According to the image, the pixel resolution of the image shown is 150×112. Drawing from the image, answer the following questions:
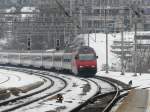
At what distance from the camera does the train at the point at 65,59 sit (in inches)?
1993

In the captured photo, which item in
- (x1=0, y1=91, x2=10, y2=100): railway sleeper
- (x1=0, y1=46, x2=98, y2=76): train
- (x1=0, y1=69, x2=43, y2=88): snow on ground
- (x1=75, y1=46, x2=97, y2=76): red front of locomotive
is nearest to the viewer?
(x1=0, y1=91, x2=10, y2=100): railway sleeper

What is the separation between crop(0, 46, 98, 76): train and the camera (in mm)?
50625

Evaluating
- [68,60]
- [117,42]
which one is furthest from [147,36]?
[68,60]

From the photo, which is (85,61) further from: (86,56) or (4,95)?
(4,95)

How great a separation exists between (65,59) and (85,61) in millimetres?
5533

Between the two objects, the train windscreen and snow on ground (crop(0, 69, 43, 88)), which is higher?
the train windscreen

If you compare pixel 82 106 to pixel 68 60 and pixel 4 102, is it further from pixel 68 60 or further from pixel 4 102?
pixel 68 60

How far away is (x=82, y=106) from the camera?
2269cm

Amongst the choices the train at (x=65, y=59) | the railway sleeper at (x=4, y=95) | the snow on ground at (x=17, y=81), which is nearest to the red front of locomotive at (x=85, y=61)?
the train at (x=65, y=59)

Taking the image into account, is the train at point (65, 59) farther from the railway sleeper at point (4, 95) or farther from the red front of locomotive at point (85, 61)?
the railway sleeper at point (4, 95)

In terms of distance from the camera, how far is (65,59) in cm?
5597

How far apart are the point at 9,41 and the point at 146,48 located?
29.8 metres

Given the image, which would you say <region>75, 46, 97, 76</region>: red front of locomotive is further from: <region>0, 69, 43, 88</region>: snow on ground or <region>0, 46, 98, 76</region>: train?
<region>0, 69, 43, 88</region>: snow on ground

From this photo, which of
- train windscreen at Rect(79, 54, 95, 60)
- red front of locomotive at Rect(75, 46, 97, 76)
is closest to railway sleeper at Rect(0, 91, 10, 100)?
red front of locomotive at Rect(75, 46, 97, 76)
